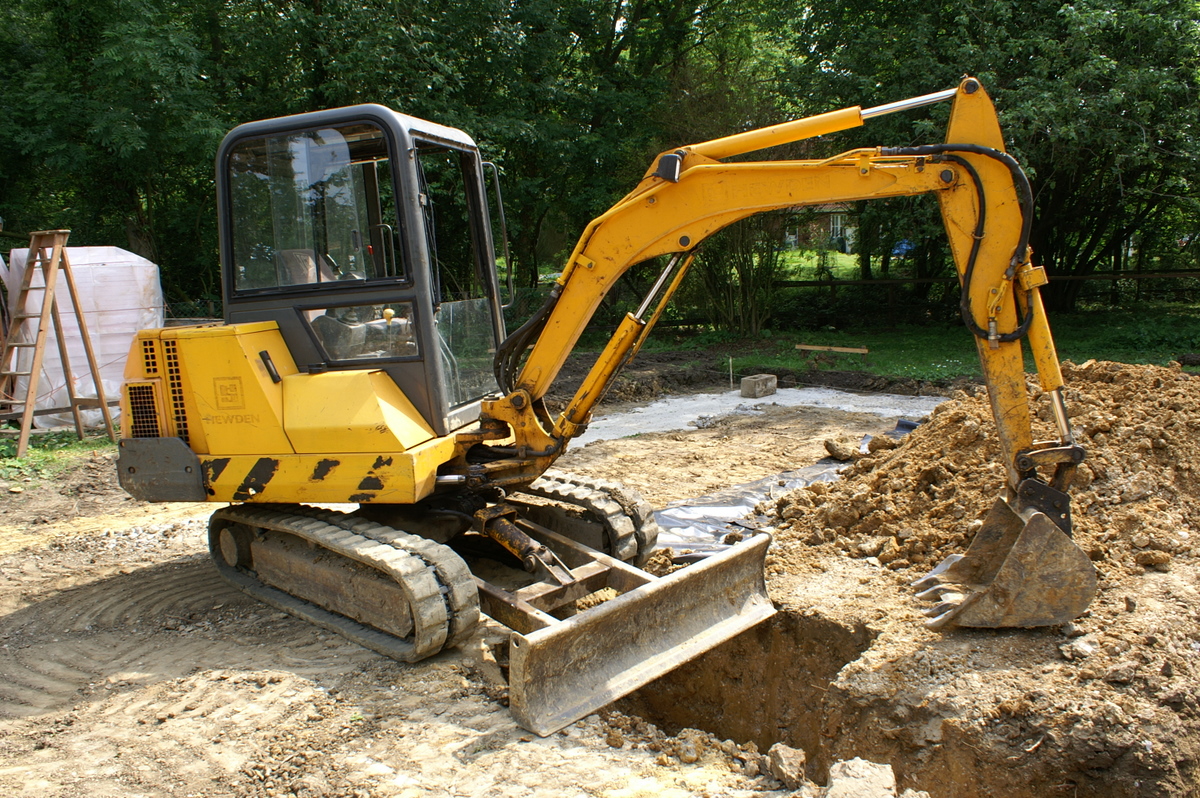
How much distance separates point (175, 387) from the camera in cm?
468

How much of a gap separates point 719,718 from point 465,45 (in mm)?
13972

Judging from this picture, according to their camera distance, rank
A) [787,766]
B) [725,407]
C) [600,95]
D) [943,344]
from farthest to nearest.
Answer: [600,95]
[943,344]
[725,407]
[787,766]

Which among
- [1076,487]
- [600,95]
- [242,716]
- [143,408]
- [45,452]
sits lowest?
[242,716]

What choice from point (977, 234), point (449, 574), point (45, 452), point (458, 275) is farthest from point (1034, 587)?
point (45, 452)

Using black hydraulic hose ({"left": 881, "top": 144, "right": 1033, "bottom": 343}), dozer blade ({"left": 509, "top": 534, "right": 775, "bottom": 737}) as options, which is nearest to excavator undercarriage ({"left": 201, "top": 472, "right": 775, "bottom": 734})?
dozer blade ({"left": 509, "top": 534, "right": 775, "bottom": 737})

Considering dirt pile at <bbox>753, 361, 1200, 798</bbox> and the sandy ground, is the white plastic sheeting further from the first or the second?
the sandy ground

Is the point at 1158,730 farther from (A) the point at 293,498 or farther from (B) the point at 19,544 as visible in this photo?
(B) the point at 19,544

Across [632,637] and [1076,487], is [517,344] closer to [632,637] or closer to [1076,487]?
[632,637]

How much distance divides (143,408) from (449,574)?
2146mm

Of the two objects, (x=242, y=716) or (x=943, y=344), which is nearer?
(x=242, y=716)

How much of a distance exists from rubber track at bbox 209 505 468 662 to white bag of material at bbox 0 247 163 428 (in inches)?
262

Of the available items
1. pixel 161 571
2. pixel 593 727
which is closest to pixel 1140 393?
pixel 593 727

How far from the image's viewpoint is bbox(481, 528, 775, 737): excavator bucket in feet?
11.7

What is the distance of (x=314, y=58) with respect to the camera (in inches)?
555
